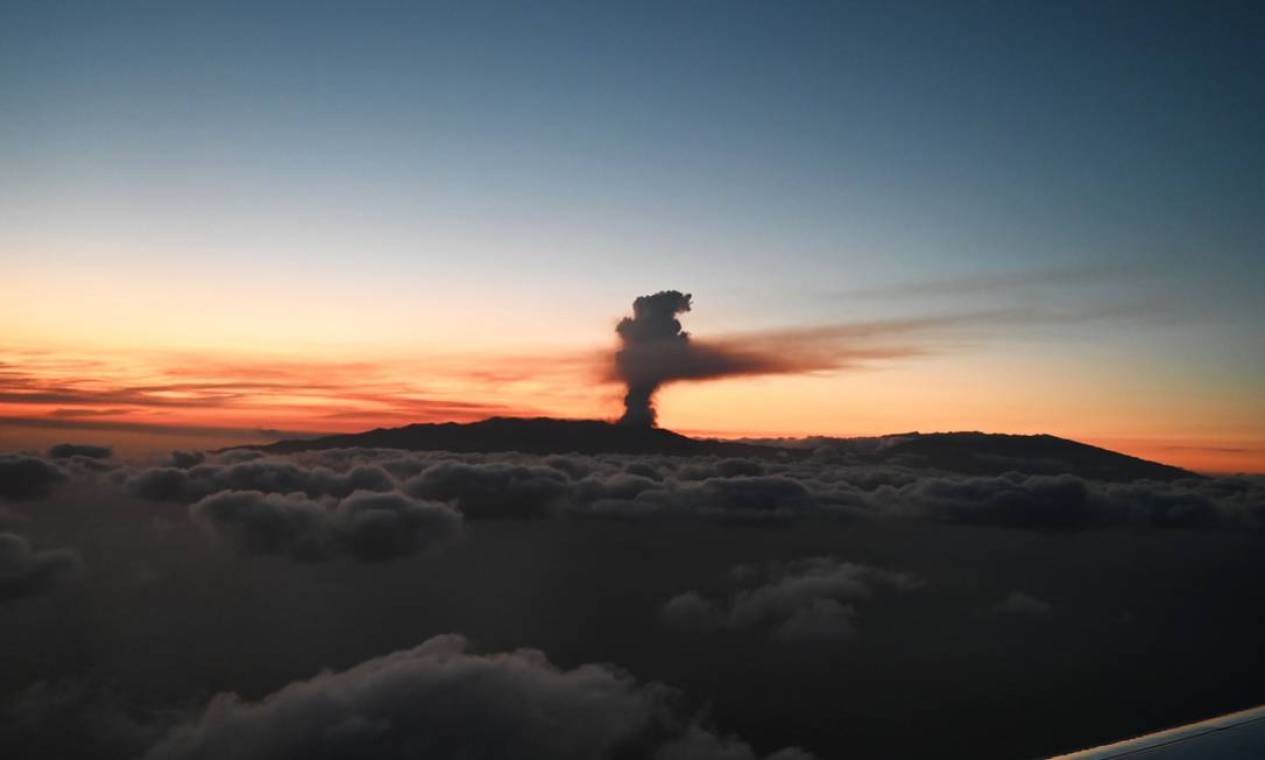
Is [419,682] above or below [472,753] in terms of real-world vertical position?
above

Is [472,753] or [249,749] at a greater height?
[472,753]

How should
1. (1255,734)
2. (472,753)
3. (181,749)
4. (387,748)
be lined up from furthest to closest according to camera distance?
1. (181,749)
2. (472,753)
3. (387,748)
4. (1255,734)

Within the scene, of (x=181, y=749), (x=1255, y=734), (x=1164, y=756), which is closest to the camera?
(x=1164, y=756)

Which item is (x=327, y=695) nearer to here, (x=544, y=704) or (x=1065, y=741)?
(x=544, y=704)

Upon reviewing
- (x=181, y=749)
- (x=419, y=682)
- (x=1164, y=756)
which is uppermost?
(x=1164, y=756)

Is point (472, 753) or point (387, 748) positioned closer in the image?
point (387, 748)

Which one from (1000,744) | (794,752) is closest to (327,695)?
(794,752)

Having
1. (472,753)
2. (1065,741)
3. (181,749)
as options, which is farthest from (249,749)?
(1065,741)

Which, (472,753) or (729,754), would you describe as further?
(729,754)

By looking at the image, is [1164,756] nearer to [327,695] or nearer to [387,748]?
[387,748]
